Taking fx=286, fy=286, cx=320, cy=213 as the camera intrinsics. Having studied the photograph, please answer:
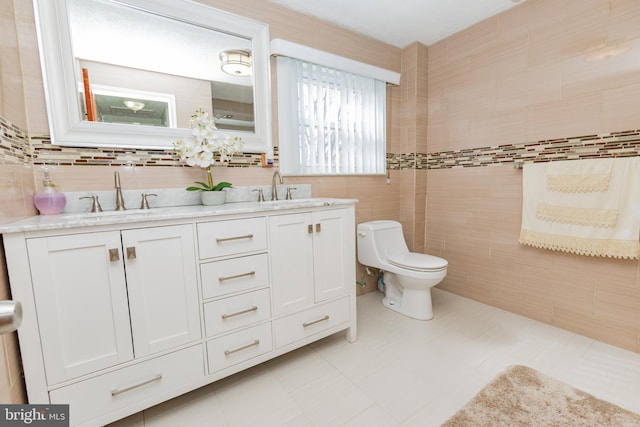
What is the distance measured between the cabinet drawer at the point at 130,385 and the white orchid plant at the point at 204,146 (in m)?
0.89

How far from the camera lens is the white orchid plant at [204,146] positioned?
5.40ft

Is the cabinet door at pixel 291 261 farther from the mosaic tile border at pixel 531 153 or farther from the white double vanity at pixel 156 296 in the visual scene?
the mosaic tile border at pixel 531 153

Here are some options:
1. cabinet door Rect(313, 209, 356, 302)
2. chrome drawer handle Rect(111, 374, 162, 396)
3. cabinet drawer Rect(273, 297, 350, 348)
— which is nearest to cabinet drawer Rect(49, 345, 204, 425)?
chrome drawer handle Rect(111, 374, 162, 396)

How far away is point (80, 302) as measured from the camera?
1101 mm

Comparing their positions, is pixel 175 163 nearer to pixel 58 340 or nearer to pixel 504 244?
pixel 58 340

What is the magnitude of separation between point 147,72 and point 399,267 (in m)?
2.07

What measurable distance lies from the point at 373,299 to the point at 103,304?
2023 mm

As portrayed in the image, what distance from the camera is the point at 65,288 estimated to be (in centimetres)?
107

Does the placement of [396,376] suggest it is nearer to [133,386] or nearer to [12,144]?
[133,386]

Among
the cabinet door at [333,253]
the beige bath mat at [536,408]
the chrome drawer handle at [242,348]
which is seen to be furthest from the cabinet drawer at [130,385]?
the beige bath mat at [536,408]

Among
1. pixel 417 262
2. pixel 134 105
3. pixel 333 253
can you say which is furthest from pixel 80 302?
pixel 417 262

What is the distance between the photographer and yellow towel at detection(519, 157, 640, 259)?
1.67m

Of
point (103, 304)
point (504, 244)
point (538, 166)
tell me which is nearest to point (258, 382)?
point (103, 304)

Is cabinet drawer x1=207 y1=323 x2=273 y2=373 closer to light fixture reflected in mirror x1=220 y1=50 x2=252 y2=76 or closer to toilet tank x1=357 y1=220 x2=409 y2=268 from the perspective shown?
toilet tank x1=357 y1=220 x2=409 y2=268
